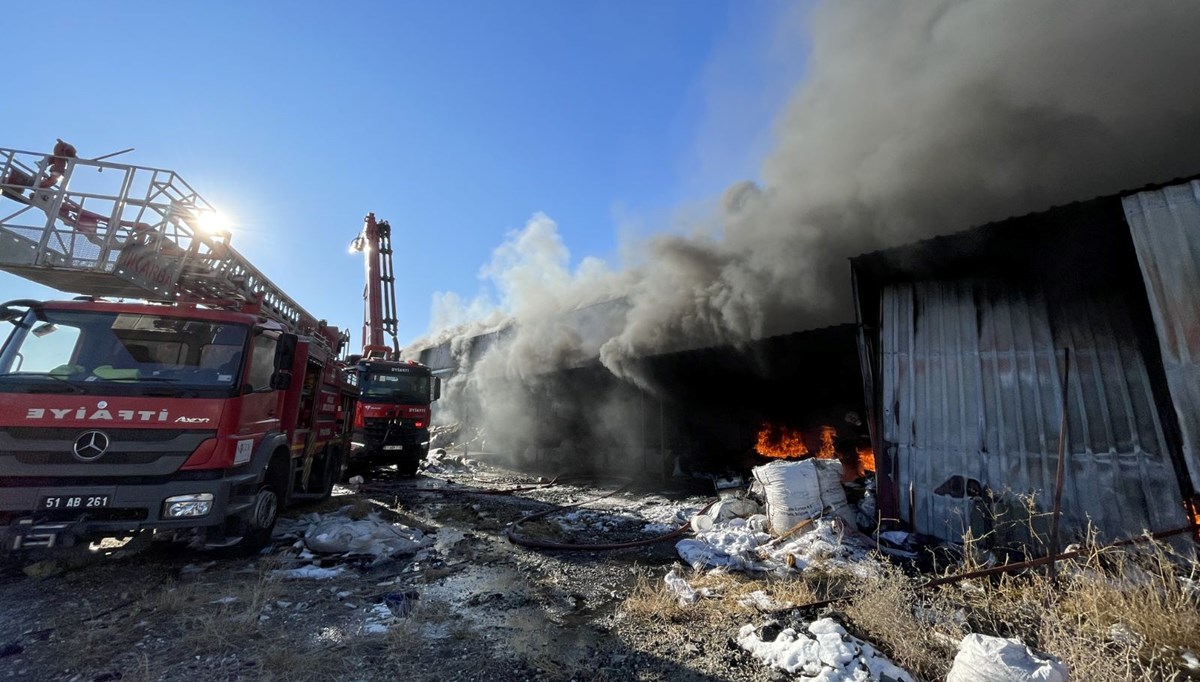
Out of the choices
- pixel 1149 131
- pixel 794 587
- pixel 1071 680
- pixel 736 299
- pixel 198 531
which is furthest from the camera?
pixel 736 299

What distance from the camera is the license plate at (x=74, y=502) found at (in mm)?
4012

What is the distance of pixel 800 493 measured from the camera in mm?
5977

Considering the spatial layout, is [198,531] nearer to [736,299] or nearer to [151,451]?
[151,451]

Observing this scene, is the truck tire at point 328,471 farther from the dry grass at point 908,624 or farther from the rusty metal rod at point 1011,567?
the rusty metal rod at point 1011,567

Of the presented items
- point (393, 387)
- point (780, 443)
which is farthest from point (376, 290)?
point (780, 443)

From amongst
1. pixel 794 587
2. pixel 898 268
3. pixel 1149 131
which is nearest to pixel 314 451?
pixel 794 587

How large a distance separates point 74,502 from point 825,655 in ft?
20.7

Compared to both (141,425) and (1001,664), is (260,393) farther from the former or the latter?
(1001,664)

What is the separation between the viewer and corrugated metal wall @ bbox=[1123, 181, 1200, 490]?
4.24 m

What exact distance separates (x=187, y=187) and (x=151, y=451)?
3832 mm

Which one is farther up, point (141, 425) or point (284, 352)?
point (284, 352)

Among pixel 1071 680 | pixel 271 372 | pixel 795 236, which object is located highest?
pixel 795 236

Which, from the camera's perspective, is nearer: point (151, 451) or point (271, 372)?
point (151, 451)

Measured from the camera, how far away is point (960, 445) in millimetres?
5781
